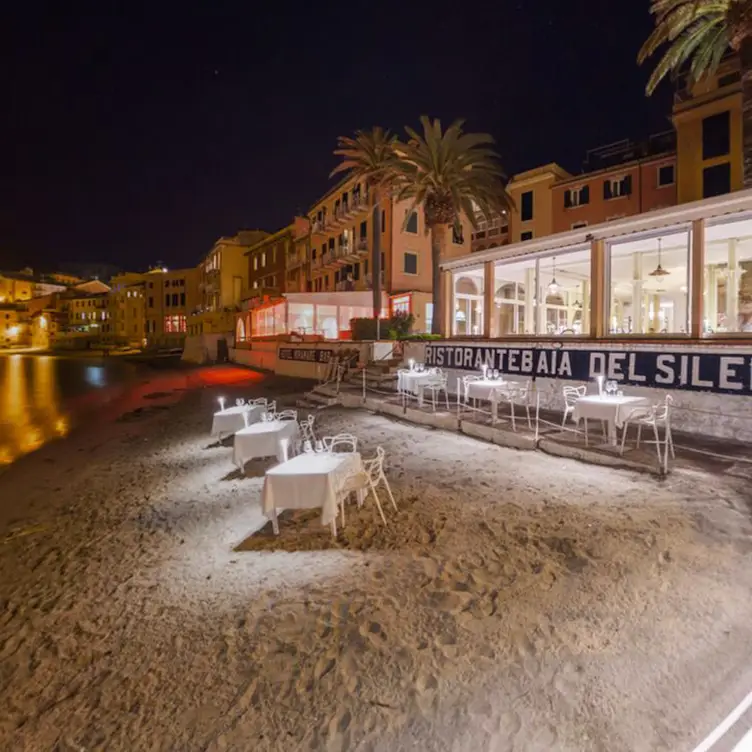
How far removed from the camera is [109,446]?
42.6 feet

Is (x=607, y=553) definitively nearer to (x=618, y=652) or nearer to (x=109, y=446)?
(x=618, y=652)

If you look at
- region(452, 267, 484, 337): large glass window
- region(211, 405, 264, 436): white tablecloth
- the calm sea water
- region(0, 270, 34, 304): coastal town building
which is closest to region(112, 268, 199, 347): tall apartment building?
the calm sea water

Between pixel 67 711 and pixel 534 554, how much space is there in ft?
14.4

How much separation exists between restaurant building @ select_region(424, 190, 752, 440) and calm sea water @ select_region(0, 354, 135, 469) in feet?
44.7

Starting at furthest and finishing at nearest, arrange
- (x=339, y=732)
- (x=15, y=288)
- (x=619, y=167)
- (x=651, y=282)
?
(x=15, y=288) → (x=619, y=167) → (x=651, y=282) → (x=339, y=732)

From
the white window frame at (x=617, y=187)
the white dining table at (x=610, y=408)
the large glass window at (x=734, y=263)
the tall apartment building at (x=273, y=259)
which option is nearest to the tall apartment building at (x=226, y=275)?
the tall apartment building at (x=273, y=259)

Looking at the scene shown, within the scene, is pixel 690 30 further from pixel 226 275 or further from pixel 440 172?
pixel 226 275

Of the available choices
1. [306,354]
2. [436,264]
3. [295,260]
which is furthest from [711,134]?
[295,260]

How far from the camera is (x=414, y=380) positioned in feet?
45.2

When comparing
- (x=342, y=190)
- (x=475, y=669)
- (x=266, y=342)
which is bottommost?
(x=475, y=669)

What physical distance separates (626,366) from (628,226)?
379 cm

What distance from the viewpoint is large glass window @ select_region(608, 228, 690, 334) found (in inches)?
519

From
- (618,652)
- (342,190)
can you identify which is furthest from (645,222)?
(342,190)

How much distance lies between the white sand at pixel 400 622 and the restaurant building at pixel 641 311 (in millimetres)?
3845
